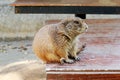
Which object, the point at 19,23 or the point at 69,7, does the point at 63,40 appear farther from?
the point at 19,23

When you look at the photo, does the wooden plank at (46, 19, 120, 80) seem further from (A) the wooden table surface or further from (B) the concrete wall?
(B) the concrete wall

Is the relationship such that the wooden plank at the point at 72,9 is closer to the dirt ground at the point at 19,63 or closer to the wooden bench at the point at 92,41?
the wooden bench at the point at 92,41

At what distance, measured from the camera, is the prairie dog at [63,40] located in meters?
1.30

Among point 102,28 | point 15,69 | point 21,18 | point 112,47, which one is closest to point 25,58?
point 15,69

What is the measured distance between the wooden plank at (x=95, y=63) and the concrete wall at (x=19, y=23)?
3.61 meters

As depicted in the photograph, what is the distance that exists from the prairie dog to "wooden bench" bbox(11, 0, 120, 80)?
53mm

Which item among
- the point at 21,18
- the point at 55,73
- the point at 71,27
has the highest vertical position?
the point at 71,27

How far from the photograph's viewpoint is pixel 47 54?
1.35m

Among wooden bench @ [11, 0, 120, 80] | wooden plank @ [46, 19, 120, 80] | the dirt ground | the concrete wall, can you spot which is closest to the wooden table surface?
wooden bench @ [11, 0, 120, 80]

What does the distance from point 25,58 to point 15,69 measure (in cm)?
72

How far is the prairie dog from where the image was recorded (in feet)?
4.26

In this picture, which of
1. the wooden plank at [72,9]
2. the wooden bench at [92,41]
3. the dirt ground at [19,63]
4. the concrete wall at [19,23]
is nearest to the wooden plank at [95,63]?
the wooden bench at [92,41]

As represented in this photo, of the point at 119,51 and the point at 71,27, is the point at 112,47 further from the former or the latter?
the point at 71,27

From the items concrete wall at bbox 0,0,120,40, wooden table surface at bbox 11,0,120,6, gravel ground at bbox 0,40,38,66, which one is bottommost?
gravel ground at bbox 0,40,38,66
